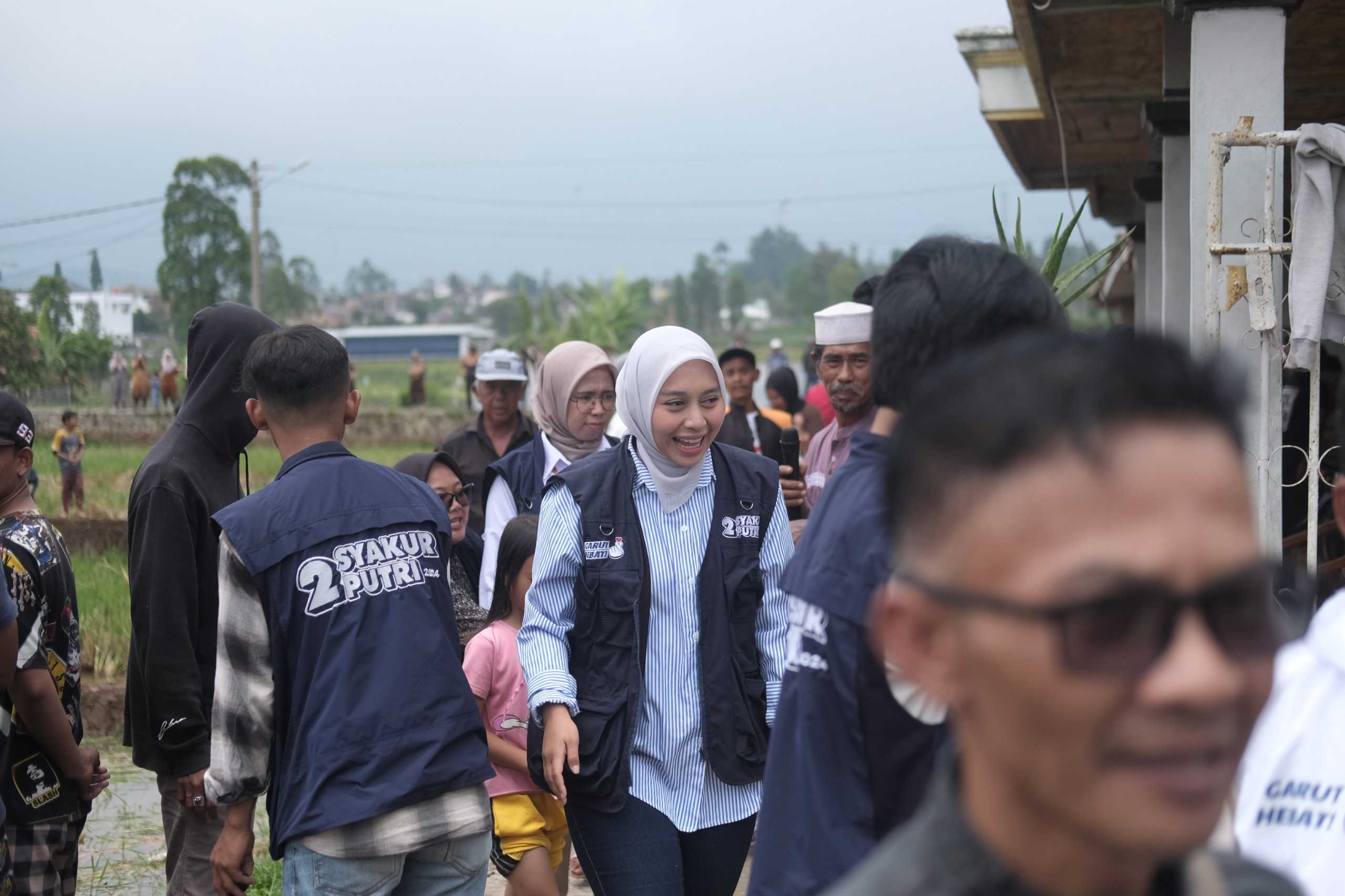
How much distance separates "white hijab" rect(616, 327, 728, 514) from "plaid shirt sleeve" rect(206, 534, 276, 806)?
1068 millimetres

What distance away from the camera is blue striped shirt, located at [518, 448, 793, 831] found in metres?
3.34

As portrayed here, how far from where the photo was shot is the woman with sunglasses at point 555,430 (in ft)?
17.0

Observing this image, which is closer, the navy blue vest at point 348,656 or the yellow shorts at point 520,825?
the navy blue vest at point 348,656

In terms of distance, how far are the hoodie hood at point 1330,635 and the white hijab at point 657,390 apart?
200 centimetres

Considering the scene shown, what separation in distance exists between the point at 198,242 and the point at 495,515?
52.5 meters

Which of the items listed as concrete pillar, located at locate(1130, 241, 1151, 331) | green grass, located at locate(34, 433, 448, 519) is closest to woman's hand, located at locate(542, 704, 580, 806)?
concrete pillar, located at locate(1130, 241, 1151, 331)

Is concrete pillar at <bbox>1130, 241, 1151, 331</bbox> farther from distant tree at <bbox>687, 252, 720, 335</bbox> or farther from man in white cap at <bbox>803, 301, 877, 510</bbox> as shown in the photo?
distant tree at <bbox>687, 252, 720, 335</bbox>

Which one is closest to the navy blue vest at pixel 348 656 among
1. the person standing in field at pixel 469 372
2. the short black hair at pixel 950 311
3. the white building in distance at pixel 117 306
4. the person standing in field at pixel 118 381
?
the short black hair at pixel 950 311

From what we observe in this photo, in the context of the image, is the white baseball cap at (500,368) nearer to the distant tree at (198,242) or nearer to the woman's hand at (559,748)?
the woman's hand at (559,748)

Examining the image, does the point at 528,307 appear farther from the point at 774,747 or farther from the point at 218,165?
the point at 774,747

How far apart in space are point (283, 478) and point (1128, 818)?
2507 millimetres

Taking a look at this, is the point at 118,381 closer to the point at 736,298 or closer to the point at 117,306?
the point at 117,306

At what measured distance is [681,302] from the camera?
325 ft

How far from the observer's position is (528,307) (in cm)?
3762
